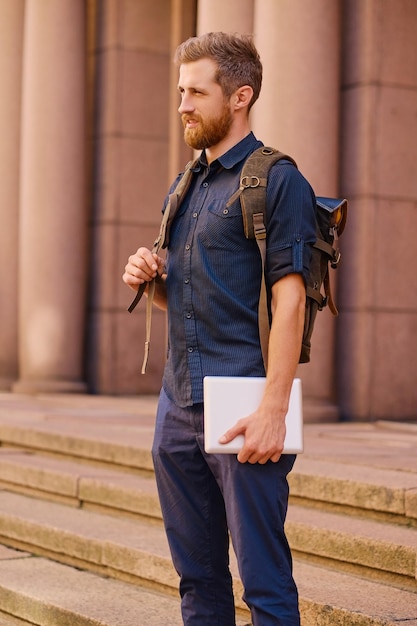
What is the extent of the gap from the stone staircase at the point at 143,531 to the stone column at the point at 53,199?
147 inches

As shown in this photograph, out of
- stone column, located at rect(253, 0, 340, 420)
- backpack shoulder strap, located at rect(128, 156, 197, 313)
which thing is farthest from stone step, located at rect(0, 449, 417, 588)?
stone column, located at rect(253, 0, 340, 420)

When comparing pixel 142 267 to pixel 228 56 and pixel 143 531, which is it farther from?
pixel 143 531

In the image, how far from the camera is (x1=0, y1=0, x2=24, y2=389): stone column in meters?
12.9

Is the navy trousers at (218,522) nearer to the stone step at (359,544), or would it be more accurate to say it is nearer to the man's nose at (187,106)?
the man's nose at (187,106)

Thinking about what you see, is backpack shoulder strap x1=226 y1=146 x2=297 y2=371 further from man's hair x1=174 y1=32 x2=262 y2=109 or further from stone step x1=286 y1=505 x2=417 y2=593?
stone step x1=286 y1=505 x2=417 y2=593

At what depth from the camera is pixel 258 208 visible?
3.48m

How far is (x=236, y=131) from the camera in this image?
367 cm

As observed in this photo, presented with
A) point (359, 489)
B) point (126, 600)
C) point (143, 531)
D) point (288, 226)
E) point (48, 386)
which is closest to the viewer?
point (288, 226)

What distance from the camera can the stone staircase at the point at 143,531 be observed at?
516 cm

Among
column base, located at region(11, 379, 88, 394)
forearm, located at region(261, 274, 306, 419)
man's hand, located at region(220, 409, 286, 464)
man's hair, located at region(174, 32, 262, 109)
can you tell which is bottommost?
column base, located at region(11, 379, 88, 394)

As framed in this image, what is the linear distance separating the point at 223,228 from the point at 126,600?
2.56 metres

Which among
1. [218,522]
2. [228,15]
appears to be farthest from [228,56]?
[228,15]

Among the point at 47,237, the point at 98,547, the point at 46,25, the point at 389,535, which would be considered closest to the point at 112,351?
the point at 47,237

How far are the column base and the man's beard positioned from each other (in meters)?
8.84
